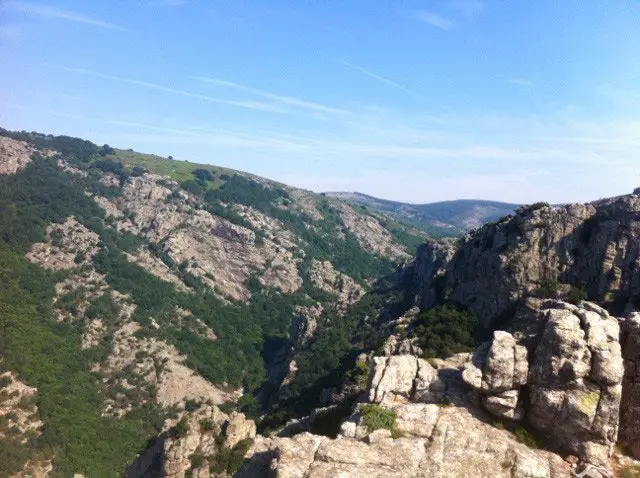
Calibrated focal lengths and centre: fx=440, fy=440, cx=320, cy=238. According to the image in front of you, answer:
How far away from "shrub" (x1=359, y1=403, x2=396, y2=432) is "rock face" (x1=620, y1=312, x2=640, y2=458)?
49.7 feet

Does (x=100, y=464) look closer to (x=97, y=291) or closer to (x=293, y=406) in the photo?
(x=293, y=406)

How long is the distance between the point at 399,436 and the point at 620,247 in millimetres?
69365

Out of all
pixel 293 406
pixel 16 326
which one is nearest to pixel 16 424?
pixel 16 326

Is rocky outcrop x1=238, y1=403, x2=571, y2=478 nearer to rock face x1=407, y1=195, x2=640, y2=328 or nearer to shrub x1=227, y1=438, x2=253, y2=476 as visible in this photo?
shrub x1=227, y1=438, x2=253, y2=476

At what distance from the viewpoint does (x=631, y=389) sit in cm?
2889

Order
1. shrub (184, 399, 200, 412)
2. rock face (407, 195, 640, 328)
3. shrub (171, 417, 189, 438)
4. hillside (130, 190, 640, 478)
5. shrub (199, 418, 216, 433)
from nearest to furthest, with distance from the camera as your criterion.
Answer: hillside (130, 190, 640, 478) < shrub (171, 417, 189, 438) < shrub (199, 418, 216, 433) < rock face (407, 195, 640, 328) < shrub (184, 399, 200, 412)

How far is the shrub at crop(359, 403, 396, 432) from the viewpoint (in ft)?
85.1

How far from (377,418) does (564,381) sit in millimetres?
11850

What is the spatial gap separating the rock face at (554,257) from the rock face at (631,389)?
46.4 meters

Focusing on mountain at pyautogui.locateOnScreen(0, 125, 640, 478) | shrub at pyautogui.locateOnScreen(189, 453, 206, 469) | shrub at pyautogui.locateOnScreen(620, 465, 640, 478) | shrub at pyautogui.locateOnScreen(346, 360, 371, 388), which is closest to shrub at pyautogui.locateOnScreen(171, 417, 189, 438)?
mountain at pyautogui.locateOnScreen(0, 125, 640, 478)

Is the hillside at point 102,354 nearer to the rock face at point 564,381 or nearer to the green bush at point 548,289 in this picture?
the green bush at point 548,289

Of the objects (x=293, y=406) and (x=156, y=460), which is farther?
(x=293, y=406)

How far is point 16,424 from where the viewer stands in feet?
336

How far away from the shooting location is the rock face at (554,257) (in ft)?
245
